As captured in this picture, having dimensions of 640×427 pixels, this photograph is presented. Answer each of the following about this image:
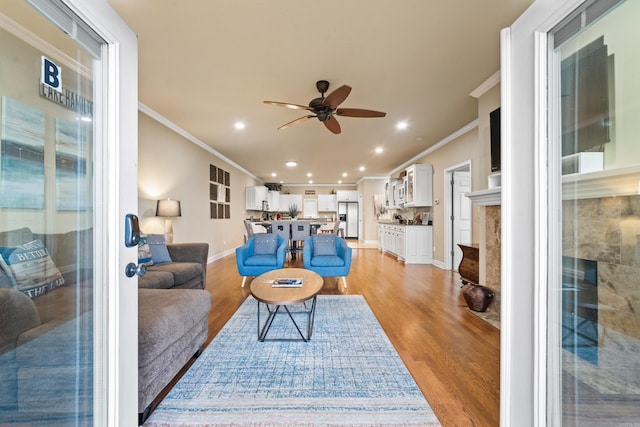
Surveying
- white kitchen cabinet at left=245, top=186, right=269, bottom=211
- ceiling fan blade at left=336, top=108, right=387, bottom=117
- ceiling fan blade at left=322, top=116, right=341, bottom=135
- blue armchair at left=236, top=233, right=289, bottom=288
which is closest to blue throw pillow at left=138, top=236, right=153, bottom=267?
blue armchair at left=236, top=233, right=289, bottom=288

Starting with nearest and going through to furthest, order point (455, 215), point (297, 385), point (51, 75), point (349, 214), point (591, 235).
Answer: point (51, 75) → point (591, 235) → point (297, 385) → point (455, 215) → point (349, 214)

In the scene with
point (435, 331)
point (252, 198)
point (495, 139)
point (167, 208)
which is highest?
point (495, 139)

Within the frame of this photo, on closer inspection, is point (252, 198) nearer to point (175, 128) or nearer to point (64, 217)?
point (175, 128)

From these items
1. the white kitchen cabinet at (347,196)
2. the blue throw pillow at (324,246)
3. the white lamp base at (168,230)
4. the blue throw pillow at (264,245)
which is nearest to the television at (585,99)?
the blue throw pillow at (324,246)

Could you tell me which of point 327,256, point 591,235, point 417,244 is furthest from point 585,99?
point 417,244

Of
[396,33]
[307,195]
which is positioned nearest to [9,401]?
[396,33]

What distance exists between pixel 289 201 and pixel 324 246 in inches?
281

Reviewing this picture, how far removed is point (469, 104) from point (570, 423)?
11.4ft

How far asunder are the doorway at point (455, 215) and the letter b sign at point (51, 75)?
17.2 feet

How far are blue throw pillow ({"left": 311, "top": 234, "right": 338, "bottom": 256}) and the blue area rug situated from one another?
1.67 meters

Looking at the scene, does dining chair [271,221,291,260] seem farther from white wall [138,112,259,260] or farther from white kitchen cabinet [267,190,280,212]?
white kitchen cabinet [267,190,280,212]

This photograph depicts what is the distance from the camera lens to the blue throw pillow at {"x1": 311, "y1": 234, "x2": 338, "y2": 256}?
395cm

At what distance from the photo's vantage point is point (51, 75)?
0.77 meters

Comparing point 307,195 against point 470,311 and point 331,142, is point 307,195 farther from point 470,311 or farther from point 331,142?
point 470,311
